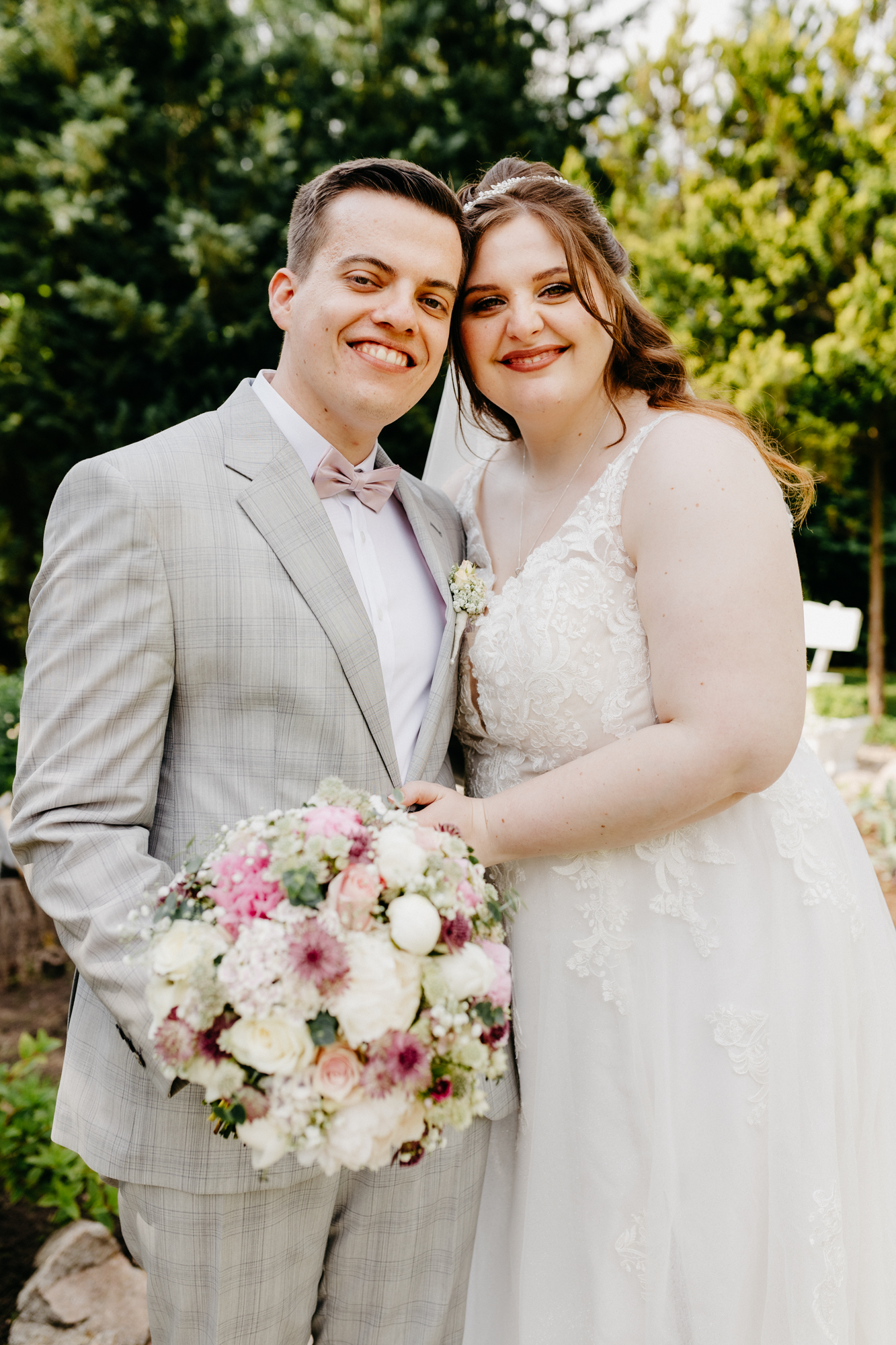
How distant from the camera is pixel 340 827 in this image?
1430 mm

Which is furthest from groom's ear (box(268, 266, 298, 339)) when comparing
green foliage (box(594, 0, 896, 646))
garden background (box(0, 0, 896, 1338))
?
green foliage (box(594, 0, 896, 646))

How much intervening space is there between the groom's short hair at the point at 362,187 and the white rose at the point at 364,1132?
1798 mm

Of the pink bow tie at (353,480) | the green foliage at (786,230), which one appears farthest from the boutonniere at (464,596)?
the green foliage at (786,230)

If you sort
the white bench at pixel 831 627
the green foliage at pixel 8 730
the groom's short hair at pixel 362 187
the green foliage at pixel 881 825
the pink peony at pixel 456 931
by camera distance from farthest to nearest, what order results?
1. the white bench at pixel 831 627
2. the green foliage at pixel 881 825
3. the green foliage at pixel 8 730
4. the groom's short hair at pixel 362 187
5. the pink peony at pixel 456 931

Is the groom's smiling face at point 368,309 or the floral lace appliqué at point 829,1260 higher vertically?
the groom's smiling face at point 368,309

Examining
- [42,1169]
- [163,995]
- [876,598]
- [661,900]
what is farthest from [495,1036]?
[876,598]

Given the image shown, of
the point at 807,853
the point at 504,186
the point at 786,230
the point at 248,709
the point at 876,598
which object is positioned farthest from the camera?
the point at 876,598

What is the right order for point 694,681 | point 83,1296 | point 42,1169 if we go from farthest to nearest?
point 42,1169 < point 83,1296 < point 694,681

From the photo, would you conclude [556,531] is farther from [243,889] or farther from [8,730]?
[8,730]

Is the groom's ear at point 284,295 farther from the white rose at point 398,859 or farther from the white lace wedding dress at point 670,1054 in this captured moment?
the white rose at point 398,859

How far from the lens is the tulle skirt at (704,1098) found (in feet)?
6.44

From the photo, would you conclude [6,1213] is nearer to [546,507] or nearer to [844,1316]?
[844,1316]

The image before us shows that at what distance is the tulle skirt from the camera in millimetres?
1964

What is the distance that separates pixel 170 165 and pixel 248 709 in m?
9.81
